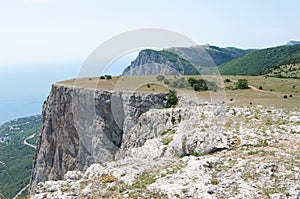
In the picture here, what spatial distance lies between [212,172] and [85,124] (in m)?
28.9

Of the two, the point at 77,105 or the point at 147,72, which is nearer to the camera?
the point at 77,105

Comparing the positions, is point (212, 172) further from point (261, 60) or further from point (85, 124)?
point (261, 60)

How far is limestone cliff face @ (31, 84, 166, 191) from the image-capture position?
34.6m

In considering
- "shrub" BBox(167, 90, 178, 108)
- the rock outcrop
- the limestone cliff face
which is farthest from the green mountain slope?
"shrub" BBox(167, 90, 178, 108)

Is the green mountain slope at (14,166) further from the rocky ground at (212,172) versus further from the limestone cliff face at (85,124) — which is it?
the rocky ground at (212,172)

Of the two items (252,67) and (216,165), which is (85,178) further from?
(252,67)

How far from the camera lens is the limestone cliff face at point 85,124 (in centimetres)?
3462

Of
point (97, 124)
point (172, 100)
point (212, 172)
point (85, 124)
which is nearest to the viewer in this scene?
point (212, 172)

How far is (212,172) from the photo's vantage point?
1098 centimetres

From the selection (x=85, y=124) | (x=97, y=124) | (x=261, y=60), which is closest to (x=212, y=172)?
(x=97, y=124)

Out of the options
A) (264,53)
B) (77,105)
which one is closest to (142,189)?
(77,105)

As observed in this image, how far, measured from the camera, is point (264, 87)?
130 feet

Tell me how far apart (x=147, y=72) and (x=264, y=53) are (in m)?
99.9

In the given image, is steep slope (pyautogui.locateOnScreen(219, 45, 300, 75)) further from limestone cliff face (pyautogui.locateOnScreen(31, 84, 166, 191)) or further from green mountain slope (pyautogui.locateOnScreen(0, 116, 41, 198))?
green mountain slope (pyautogui.locateOnScreen(0, 116, 41, 198))
